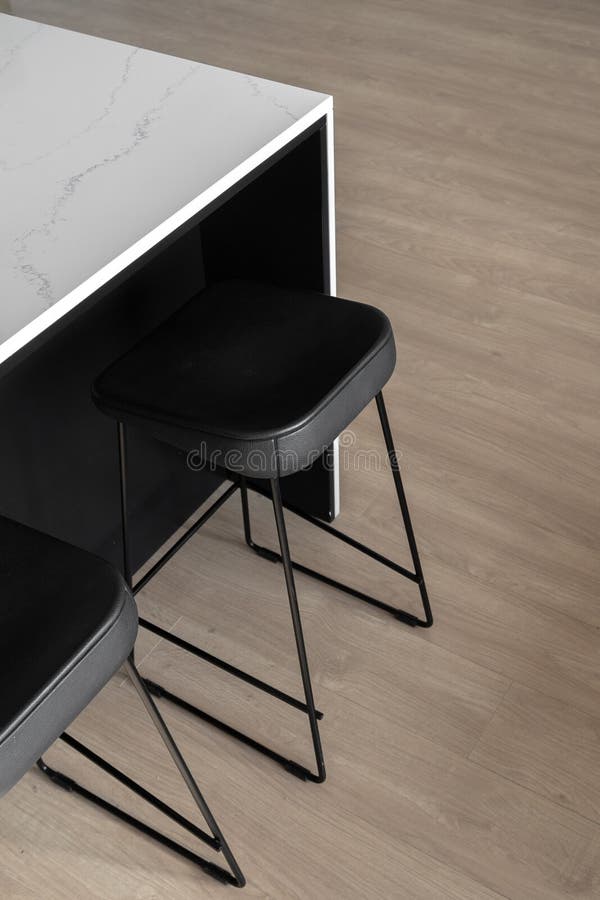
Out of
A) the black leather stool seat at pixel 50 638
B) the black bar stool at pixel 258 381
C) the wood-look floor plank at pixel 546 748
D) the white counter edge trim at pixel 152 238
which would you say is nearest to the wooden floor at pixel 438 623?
the wood-look floor plank at pixel 546 748

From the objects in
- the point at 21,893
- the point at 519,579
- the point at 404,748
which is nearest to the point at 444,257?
the point at 519,579

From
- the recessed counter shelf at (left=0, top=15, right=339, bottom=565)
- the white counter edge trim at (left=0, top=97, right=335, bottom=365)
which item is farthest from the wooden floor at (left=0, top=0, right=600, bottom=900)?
the white counter edge trim at (left=0, top=97, right=335, bottom=365)

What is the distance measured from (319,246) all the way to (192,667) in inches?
33.0

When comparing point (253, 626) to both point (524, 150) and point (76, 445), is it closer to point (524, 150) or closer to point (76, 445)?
point (76, 445)

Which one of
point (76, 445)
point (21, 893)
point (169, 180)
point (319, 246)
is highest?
point (169, 180)

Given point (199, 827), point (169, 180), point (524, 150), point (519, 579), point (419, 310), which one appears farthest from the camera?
point (524, 150)

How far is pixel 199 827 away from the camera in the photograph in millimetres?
1794

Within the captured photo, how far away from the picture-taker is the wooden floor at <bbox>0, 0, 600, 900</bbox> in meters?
1.75

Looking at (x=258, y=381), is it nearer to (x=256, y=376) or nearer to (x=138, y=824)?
(x=256, y=376)

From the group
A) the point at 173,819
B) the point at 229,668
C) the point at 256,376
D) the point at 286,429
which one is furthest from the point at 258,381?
the point at 173,819

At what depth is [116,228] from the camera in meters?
1.46

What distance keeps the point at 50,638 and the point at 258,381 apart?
0.52 metres

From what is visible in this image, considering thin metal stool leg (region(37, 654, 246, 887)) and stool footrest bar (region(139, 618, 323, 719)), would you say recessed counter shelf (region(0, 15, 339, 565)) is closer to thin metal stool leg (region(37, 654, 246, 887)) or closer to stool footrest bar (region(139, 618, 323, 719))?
stool footrest bar (region(139, 618, 323, 719))

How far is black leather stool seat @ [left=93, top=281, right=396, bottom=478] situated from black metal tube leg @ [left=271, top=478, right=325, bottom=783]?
0.25 feet
